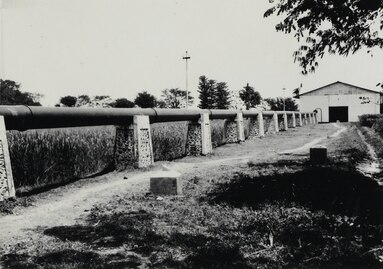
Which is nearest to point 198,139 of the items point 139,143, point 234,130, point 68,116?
point 139,143

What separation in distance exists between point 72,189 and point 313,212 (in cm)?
623

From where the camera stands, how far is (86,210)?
26.1ft

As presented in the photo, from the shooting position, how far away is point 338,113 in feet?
194

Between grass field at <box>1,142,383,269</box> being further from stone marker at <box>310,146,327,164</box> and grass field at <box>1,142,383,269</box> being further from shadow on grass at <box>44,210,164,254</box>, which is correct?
stone marker at <box>310,146,327,164</box>

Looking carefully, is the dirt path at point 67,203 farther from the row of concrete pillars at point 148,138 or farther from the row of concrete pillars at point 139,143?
the row of concrete pillars at point 148,138

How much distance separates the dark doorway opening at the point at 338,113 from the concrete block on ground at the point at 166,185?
5469cm

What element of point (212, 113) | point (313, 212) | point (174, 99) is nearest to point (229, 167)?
point (313, 212)

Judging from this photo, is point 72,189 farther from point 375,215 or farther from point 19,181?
point 375,215

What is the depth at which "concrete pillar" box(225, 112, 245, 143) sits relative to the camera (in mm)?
24241

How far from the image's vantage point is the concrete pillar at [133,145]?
13.4 m

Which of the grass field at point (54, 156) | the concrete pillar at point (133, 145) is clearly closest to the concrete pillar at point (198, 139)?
the grass field at point (54, 156)

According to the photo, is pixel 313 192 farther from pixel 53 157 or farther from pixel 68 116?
pixel 53 157

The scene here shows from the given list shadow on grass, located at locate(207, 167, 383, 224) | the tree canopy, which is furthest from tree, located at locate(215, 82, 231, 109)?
shadow on grass, located at locate(207, 167, 383, 224)

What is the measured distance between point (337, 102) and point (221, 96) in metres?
29.4
